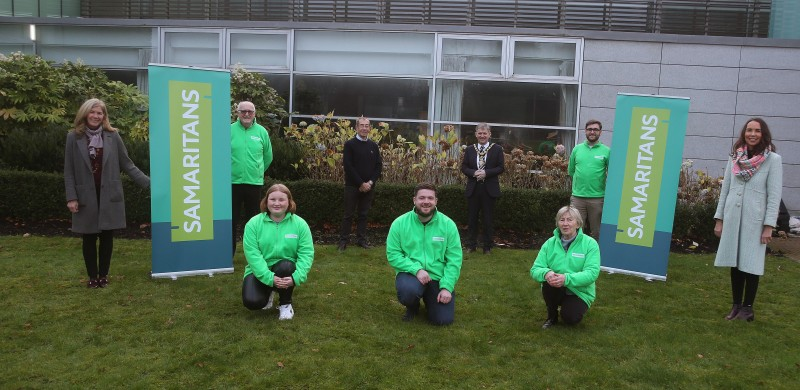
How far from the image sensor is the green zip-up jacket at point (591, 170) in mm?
7832

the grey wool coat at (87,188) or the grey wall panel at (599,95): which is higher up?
the grey wall panel at (599,95)

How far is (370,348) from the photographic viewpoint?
4816mm

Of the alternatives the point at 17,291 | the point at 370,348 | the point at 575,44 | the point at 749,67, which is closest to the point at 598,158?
the point at 370,348

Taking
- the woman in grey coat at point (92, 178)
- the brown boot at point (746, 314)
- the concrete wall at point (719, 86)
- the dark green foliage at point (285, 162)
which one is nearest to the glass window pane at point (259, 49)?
the dark green foliage at point (285, 162)

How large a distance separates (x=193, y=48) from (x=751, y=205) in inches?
506

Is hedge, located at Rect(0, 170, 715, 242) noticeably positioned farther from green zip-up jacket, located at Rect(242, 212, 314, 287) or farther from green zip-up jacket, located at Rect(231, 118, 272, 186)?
green zip-up jacket, located at Rect(242, 212, 314, 287)

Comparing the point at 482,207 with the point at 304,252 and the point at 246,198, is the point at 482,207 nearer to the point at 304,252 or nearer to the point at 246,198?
the point at 246,198

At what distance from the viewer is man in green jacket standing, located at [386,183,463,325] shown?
5.38 meters

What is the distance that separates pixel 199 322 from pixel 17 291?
2.10 metres

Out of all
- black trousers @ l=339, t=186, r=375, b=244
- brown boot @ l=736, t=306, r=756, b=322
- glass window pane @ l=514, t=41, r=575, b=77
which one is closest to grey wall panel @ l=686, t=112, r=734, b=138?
glass window pane @ l=514, t=41, r=575, b=77

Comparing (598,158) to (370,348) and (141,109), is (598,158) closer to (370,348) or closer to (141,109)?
(370,348)

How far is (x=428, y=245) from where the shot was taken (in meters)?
5.46

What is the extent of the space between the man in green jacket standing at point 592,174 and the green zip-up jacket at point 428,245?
113 inches

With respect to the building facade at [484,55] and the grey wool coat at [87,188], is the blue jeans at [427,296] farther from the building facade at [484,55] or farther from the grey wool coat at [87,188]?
the building facade at [484,55]
